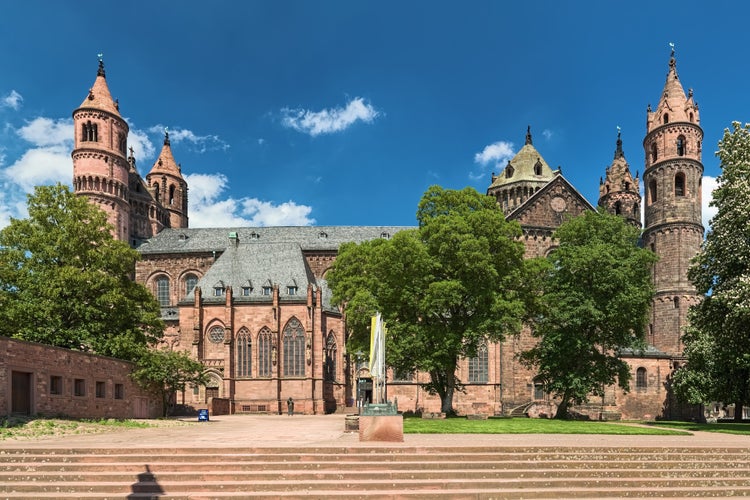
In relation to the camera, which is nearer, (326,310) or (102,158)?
(326,310)

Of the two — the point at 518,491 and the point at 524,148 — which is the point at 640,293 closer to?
the point at 518,491

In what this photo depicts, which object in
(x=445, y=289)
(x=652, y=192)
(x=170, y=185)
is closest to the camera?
(x=445, y=289)

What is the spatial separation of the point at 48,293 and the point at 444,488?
2673cm

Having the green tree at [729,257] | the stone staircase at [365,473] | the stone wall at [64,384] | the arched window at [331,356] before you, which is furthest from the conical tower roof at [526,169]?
the stone staircase at [365,473]

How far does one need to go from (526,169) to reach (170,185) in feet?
161

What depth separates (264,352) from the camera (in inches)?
1997

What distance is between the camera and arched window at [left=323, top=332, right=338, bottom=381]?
5219cm

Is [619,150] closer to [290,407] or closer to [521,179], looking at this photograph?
[521,179]

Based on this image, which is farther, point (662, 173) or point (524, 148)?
point (524, 148)

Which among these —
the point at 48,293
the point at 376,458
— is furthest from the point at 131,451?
the point at 48,293

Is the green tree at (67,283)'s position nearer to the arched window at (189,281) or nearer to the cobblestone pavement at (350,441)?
the cobblestone pavement at (350,441)

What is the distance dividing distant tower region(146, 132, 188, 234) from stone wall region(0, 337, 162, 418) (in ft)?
161

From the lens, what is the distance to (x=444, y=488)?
12953 millimetres

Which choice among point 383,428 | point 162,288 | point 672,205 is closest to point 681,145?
point 672,205
